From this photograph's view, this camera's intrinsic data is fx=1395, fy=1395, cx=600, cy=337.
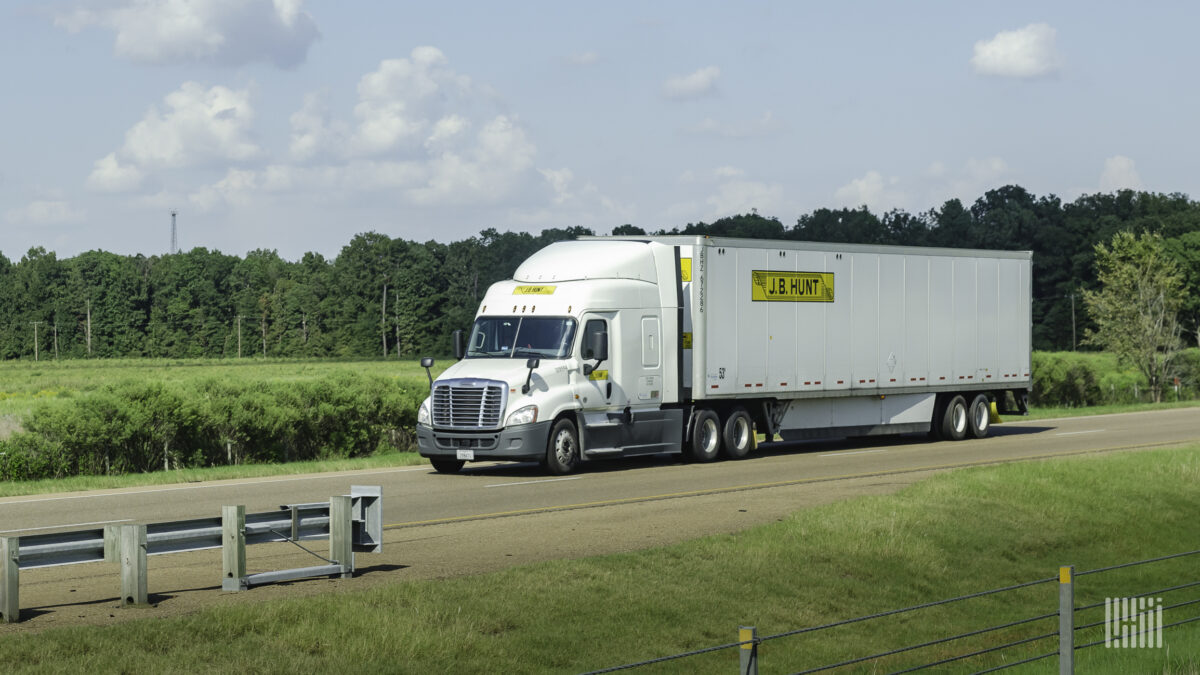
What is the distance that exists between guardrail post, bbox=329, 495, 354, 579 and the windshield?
10.8 m

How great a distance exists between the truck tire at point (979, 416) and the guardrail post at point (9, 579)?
24.5m

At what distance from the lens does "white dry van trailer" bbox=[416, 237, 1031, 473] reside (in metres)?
22.6

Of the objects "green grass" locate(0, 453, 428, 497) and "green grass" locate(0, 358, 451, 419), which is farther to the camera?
"green grass" locate(0, 358, 451, 419)

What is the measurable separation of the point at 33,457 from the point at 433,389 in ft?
22.5

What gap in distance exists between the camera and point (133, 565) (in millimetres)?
10664

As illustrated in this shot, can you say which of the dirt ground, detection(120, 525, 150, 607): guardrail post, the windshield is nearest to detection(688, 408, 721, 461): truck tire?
the windshield

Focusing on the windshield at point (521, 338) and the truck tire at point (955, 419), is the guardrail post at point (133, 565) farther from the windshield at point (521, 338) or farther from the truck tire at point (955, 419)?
the truck tire at point (955, 419)

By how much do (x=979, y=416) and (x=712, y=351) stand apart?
30.7ft

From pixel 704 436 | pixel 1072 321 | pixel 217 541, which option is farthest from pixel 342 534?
pixel 1072 321

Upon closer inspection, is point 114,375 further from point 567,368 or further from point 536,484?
point 536,484

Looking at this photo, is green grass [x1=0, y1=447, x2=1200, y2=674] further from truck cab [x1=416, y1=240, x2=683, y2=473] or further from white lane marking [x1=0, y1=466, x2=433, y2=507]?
white lane marking [x1=0, y1=466, x2=433, y2=507]

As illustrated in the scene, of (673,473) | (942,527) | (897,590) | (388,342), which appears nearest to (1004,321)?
(673,473)

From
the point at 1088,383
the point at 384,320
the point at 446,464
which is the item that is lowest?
the point at 1088,383

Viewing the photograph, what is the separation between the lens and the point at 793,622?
11.9 metres
